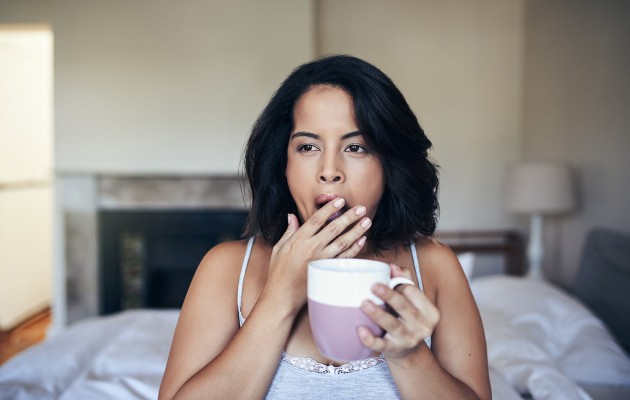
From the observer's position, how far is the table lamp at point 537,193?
2229 mm

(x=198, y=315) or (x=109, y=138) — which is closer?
(x=198, y=315)

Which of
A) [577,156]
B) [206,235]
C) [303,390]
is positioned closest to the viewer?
[303,390]

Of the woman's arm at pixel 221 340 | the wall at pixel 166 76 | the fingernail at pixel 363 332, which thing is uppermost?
the wall at pixel 166 76

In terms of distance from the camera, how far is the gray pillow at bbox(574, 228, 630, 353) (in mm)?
1490

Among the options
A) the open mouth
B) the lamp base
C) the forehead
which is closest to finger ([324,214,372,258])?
the open mouth

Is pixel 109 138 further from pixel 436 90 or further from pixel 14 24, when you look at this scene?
pixel 436 90

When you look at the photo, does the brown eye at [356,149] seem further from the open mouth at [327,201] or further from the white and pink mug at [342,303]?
the white and pink mug at [342,303]

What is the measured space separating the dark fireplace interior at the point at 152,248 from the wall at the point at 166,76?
0.31 metres

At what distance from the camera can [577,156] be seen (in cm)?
230

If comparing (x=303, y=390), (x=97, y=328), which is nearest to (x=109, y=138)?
(x=97, y=328)

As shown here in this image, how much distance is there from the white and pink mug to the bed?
76 cm

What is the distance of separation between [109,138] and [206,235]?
33.1 inches

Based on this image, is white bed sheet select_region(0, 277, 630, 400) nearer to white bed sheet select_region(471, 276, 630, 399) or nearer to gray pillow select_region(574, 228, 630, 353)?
white bed sheet select_region(471, 276, 630, 399)

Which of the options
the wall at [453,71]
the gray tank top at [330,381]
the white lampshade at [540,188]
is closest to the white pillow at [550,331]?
the white lampshade at [540,188]
